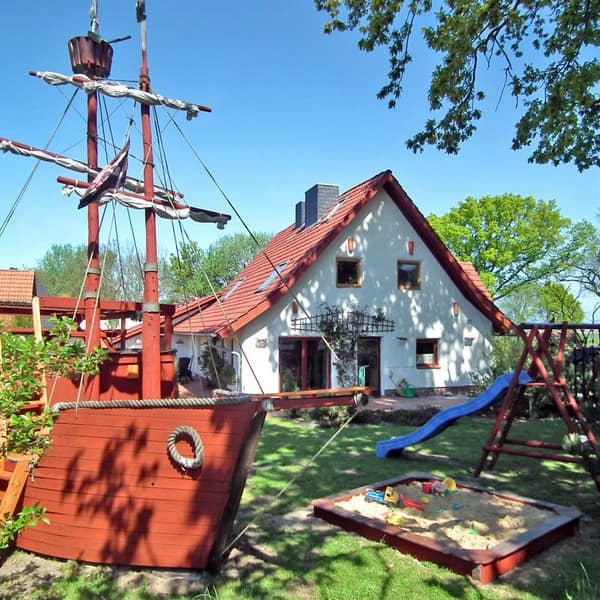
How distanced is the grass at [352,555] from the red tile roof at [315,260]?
6876 mm

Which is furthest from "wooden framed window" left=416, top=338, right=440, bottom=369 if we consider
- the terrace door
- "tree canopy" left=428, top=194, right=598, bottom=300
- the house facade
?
"tree canopy" left=428, top=194, right=598, bottom=300

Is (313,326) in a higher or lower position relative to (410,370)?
higher

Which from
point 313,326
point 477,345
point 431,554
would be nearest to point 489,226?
point 477,345

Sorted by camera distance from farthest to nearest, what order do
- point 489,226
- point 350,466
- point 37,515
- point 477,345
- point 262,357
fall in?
point 489,226, point 477,345, point 262,357, point 350,466, point 37,515

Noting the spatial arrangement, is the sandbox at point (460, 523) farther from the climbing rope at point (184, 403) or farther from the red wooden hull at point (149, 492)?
the climbing rope at point (184, 403)

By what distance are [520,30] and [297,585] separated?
32.2ft

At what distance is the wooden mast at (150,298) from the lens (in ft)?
19.4

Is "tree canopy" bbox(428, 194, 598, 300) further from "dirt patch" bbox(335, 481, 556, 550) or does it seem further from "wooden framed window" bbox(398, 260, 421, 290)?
"dirt patch" bbox(335, 481, 556, 550)

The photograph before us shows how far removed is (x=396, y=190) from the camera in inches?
646

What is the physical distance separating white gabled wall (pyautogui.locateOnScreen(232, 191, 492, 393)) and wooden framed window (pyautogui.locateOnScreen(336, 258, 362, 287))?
0.16 m

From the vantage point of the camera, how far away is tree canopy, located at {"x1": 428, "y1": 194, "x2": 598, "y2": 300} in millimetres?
41656

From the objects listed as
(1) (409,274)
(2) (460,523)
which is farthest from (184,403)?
(1) (409,274)

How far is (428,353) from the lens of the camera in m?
17.5

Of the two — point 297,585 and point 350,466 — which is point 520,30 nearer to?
point 350,466
